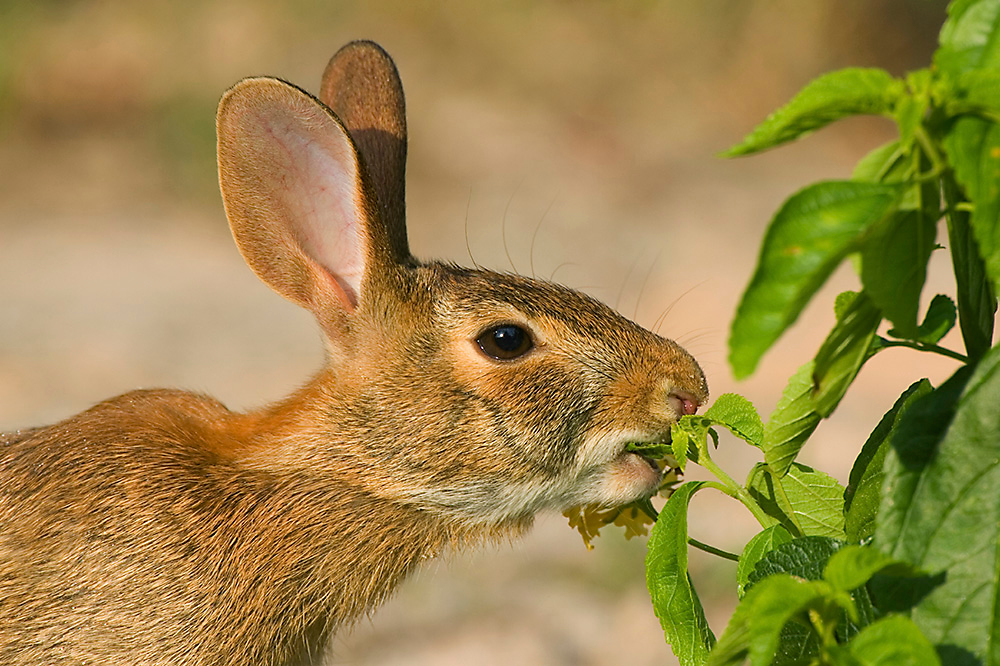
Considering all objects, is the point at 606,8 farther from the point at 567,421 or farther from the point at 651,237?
the point at 567,421

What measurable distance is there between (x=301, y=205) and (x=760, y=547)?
1.54m

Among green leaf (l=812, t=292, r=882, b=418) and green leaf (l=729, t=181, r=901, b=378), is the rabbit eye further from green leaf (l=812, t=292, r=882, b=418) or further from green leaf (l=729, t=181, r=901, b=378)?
green leaf (l=729, t=181, r=901, b=378)

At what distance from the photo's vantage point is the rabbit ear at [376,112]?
3580mm

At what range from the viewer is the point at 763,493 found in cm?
249

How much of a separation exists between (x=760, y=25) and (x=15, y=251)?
22.1 feet

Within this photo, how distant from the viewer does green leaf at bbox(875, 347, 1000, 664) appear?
1.69m

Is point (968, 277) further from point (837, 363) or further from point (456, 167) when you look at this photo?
point (456, 167)

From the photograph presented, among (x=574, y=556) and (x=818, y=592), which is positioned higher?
(x=574, y=556)

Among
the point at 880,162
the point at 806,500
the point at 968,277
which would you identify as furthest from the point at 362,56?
the point at 968,277

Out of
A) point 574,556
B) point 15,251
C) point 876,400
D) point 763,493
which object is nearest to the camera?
point 763,493

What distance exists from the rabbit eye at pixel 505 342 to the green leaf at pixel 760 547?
37.2 inches

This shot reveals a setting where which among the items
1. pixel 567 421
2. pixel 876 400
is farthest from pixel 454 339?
pixel 876 400

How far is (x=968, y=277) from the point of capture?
5.99ft

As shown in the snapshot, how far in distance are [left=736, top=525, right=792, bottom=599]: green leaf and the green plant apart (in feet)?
0.84
